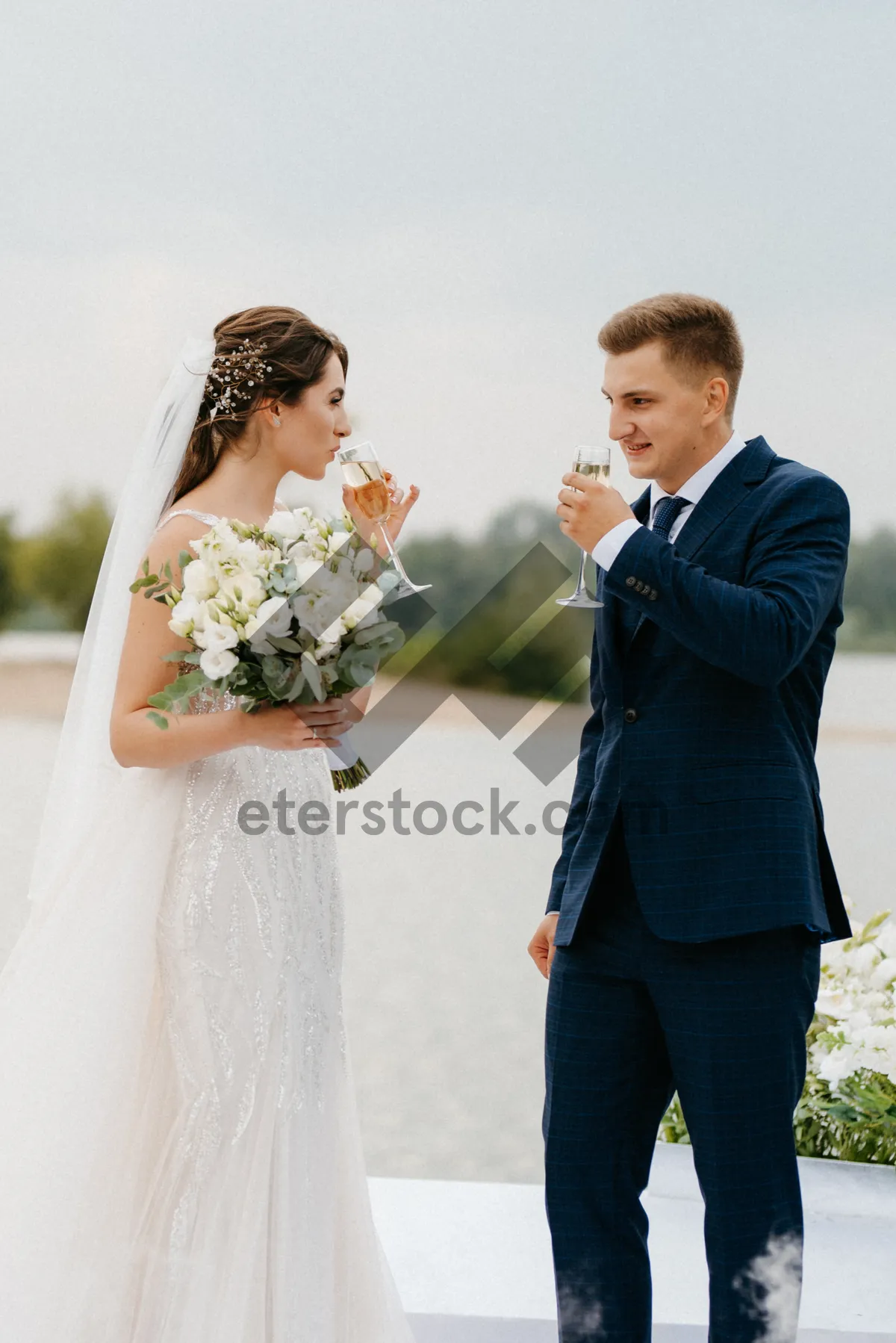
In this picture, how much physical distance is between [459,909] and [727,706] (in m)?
10.6

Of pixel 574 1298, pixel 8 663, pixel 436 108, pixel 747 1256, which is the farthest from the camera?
pixel 8 663

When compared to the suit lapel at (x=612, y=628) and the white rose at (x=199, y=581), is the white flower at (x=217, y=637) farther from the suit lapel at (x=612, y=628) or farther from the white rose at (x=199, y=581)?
the suit lapel at (x=612, y=628)

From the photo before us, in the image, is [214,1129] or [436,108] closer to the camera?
[214,1129]

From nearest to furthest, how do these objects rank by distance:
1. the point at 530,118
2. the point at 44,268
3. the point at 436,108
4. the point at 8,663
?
the point at 530,118, the point at 436,108, the point at 44,268, the point at 8,663

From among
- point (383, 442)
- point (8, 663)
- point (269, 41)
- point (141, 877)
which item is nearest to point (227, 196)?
point (269, 41)

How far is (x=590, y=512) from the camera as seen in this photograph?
162 cm

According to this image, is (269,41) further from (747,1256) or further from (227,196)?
(747,1256)

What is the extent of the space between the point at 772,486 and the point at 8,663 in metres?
14.2

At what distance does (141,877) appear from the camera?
5.84 feet

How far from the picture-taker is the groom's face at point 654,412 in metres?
1.71

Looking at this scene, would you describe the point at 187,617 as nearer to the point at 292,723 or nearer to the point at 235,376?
the point at 292,723

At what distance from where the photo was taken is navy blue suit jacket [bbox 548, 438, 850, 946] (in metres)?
1.54

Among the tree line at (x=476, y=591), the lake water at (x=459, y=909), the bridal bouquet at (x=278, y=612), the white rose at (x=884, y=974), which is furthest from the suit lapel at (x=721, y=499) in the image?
the tree line at (x=476, y=591)

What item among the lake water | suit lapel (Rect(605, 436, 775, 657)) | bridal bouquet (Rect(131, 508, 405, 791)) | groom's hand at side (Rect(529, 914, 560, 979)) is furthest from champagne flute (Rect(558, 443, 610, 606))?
the lake water
